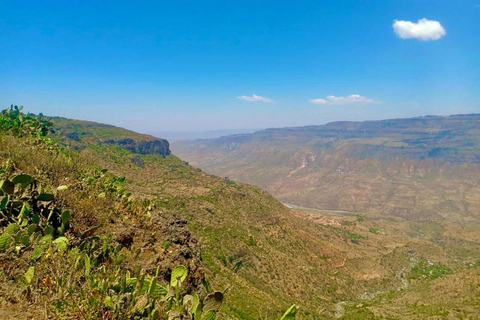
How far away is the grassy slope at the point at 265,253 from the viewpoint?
30406 mm

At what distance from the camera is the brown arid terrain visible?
7.18m

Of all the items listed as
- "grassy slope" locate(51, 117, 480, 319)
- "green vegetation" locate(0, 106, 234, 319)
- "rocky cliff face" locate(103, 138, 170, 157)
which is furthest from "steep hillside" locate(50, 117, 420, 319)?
"rocky cliff face" locate(103, 138, 170, 157)

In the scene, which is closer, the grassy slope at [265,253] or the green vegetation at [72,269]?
the green vegetation at [72,269]

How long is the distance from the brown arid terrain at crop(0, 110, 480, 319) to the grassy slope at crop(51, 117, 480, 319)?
214 millimetres

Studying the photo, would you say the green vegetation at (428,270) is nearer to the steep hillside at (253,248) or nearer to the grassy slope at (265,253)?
the grassy slope at (265,253)

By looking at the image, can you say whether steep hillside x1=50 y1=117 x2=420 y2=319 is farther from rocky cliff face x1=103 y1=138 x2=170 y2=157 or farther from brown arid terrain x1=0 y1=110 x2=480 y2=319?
rocky cliff face x1=103 y1=138 x2=170 y2=157

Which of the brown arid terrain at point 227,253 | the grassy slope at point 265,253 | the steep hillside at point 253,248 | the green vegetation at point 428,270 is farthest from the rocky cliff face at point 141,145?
the green vegetation at point 428,270

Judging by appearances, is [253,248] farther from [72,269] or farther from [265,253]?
[72,269]

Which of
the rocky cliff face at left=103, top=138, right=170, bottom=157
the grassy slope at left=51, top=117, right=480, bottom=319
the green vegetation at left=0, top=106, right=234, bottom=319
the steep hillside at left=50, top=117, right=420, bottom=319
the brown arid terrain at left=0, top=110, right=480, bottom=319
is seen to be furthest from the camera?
the rocky cliff face at left=103, top=138, right=170, bottom=157

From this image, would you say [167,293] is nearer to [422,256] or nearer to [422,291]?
[422,291]

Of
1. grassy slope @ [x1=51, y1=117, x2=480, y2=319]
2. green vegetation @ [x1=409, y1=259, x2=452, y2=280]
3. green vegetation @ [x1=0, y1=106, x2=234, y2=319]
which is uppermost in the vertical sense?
green vegetation @ [x1=0, y1=106, x2=234, y2=319]

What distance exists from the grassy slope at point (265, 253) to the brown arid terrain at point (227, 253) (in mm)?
214

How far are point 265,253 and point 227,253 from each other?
8167 millimetres

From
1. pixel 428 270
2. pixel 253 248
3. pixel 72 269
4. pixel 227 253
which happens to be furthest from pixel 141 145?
pixel 72 269
